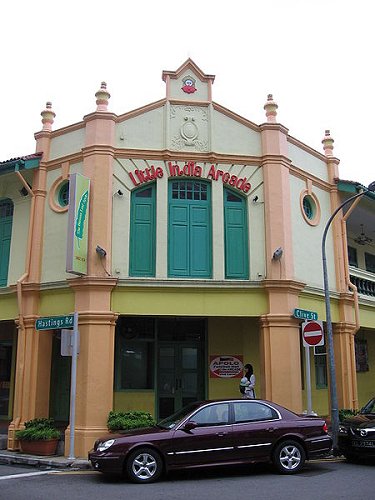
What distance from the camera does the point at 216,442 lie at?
386 inches

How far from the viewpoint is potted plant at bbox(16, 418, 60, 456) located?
12781 mm

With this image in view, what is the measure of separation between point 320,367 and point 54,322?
29.8ft

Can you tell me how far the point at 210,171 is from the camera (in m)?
14.6

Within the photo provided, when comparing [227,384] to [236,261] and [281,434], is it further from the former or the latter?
[281,434]

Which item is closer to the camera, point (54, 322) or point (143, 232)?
point (54, 322)

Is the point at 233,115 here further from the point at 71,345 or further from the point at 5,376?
the point at 5,376

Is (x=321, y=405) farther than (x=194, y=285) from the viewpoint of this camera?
Yes

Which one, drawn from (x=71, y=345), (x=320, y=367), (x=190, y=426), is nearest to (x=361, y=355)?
(x=320, y=367)

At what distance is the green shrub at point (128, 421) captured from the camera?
12.6m

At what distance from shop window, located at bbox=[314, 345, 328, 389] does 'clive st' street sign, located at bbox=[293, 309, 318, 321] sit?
3774mm

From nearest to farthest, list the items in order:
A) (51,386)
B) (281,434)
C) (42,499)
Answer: (42,499) < (281,434) < (51,386)

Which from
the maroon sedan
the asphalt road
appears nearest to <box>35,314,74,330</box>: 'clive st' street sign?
the asphalt road

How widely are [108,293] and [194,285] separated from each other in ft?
6.86

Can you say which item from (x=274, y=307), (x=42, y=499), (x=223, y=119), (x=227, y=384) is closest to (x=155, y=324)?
(x=227, y=384)
